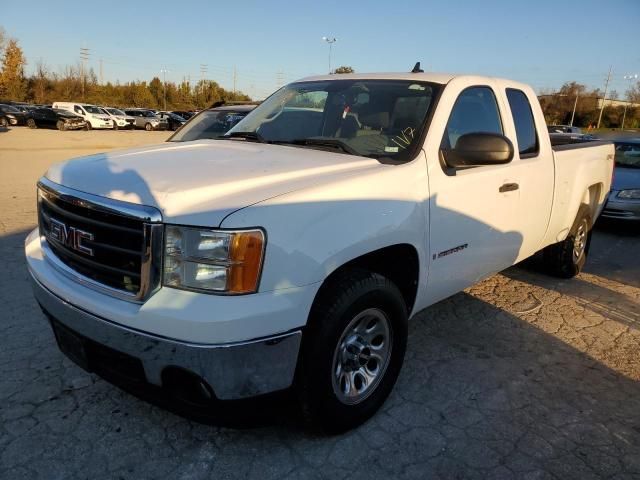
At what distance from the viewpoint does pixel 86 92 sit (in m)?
72.9

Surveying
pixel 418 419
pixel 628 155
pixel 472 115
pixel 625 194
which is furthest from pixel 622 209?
pixel 418 419

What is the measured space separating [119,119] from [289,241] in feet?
133

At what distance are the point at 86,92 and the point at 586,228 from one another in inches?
3112

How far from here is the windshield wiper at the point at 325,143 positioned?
315 centimetres

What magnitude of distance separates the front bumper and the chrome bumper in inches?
303

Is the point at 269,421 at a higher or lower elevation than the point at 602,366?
higher

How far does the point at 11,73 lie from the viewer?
6231 cm

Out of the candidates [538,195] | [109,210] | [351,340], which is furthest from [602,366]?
[109,210]

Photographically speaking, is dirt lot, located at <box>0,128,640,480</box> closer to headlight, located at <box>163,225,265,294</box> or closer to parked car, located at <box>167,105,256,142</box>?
headlight, located at <box>163,225,265,294</box>

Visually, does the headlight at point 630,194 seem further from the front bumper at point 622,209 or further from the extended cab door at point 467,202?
the extended cab door at point 467,202

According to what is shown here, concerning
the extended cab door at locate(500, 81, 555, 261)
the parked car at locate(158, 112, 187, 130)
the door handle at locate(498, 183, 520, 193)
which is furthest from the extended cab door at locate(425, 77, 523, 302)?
the parked car at locate(158, 112, 187, 130)

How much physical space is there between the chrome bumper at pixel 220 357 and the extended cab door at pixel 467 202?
1259 mm

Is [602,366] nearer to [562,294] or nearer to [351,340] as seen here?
[562,294]

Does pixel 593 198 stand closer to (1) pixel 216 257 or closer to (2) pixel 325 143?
(2) pixel 325 143
